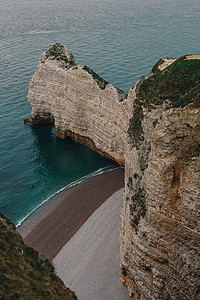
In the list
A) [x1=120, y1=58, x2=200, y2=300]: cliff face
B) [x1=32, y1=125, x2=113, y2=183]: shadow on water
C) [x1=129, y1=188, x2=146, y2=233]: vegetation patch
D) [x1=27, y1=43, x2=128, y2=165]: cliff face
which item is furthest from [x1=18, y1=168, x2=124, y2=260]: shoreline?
[x1=129, y1=188, x2=146, y2=233]: vegetation patch

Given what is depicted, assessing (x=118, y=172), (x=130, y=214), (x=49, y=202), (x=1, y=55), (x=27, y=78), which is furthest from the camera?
(x=1, y=55)

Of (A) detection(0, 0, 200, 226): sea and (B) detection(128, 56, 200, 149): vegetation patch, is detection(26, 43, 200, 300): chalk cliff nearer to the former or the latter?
(B) detection(128, 56, 200, 149): vegetation patch

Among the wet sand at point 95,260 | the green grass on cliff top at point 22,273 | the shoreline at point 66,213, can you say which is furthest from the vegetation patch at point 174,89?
the shoreline at point 66,213

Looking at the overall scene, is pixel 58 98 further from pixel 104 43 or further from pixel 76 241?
pixel 104 43

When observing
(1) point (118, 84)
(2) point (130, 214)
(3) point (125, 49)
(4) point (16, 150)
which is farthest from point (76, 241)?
(3) point (125, 49)

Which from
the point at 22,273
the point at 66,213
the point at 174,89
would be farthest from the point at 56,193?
Result: the point at 174,89

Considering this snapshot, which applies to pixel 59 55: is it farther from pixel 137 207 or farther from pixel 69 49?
pixel 69 49

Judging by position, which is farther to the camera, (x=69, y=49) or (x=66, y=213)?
(x=69, y=49)
